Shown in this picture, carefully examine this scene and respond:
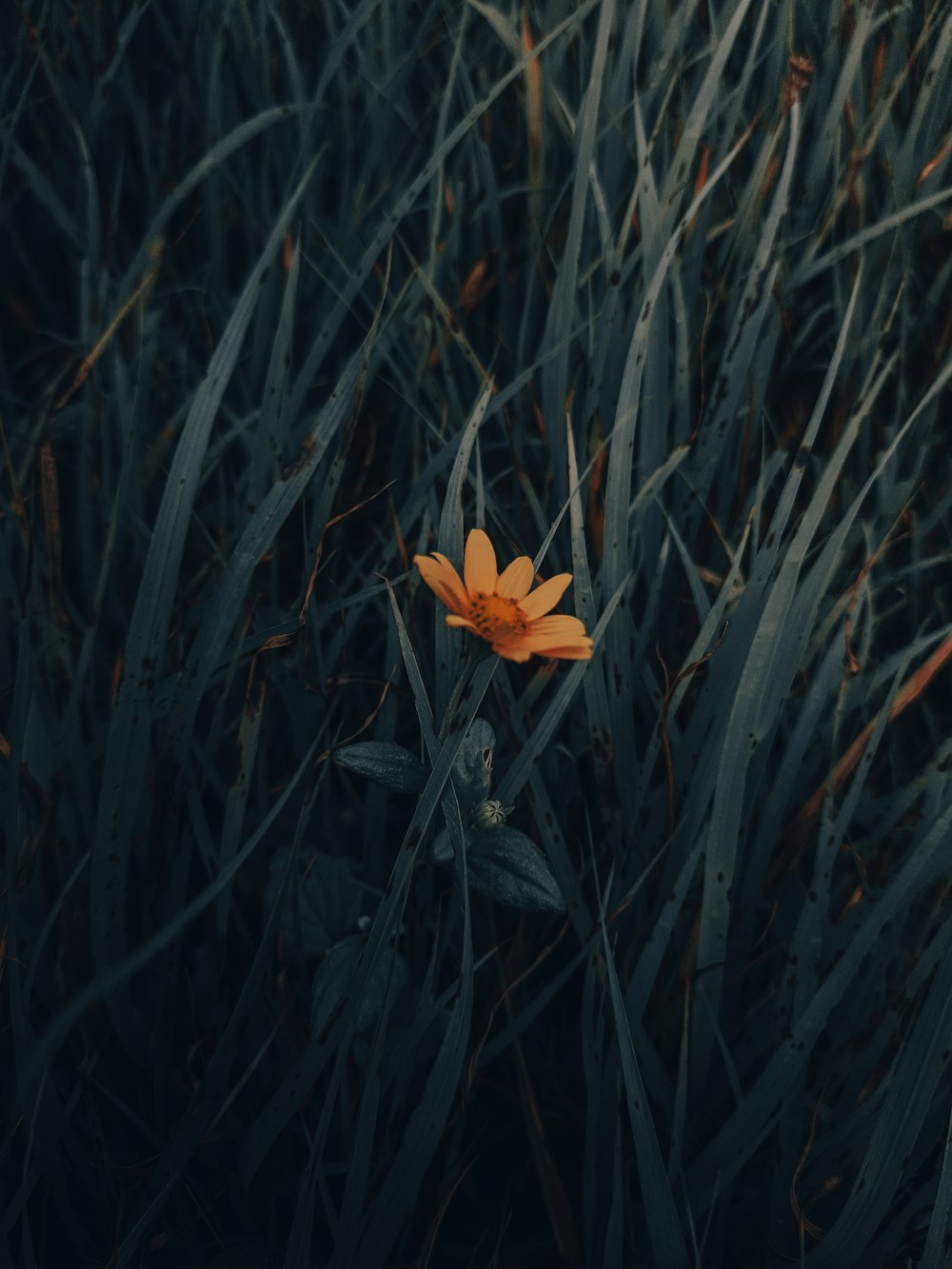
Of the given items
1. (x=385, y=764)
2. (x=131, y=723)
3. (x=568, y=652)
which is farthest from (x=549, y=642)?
(x=131, y=723)

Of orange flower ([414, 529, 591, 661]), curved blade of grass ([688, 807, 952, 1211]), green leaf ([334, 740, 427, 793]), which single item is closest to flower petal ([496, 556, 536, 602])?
orange flower ([414, 529, 591, 661])

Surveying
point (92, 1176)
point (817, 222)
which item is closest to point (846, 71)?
point (817, 222)

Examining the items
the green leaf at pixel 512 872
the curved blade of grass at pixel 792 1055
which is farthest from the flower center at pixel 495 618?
the curved blade of grass at pixel 792 1055

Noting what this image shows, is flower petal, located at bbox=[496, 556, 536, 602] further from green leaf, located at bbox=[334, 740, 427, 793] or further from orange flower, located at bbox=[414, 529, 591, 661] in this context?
green leaf, located at bbox=[334, 740, 427, 793]

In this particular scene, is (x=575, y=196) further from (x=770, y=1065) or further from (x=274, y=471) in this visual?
(x=770, y=1065)

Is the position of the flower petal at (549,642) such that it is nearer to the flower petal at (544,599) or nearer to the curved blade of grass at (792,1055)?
the flower petal at (544,599)

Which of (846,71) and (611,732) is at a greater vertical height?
(846,71)

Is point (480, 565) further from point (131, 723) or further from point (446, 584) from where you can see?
point (131, 723)
